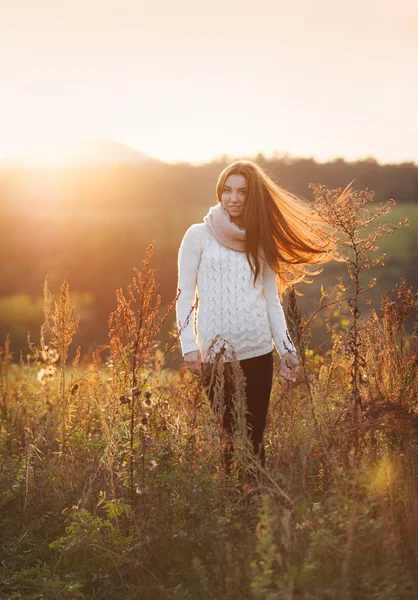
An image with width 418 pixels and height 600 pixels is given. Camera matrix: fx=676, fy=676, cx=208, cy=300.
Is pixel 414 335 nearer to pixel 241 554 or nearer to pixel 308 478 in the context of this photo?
pixel 308 478

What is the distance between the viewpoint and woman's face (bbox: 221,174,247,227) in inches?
179

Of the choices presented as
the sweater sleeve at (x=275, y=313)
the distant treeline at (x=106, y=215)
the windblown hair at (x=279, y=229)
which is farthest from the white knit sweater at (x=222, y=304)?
the distant treeline at (x=106, y=215)

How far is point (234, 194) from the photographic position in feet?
14.9

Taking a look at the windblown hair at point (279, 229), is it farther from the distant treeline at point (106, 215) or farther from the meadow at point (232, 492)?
the distant treeline at point (106, 215)

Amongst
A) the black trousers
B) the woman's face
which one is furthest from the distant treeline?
the black trousers

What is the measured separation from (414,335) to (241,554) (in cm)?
188

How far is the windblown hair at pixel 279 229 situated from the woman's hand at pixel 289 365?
1.68ft

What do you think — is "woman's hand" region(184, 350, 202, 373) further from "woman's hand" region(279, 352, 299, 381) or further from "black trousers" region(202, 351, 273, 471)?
"woman's hand" region(279, 352, 299, 381)

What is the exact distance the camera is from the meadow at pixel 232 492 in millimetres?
3000

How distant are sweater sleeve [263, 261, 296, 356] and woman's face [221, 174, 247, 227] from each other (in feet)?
1.36

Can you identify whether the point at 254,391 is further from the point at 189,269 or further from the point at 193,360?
the point at 189,269

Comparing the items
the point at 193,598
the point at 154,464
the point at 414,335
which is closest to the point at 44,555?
the point at 154,464

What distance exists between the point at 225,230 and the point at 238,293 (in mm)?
422

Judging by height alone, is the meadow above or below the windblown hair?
below
